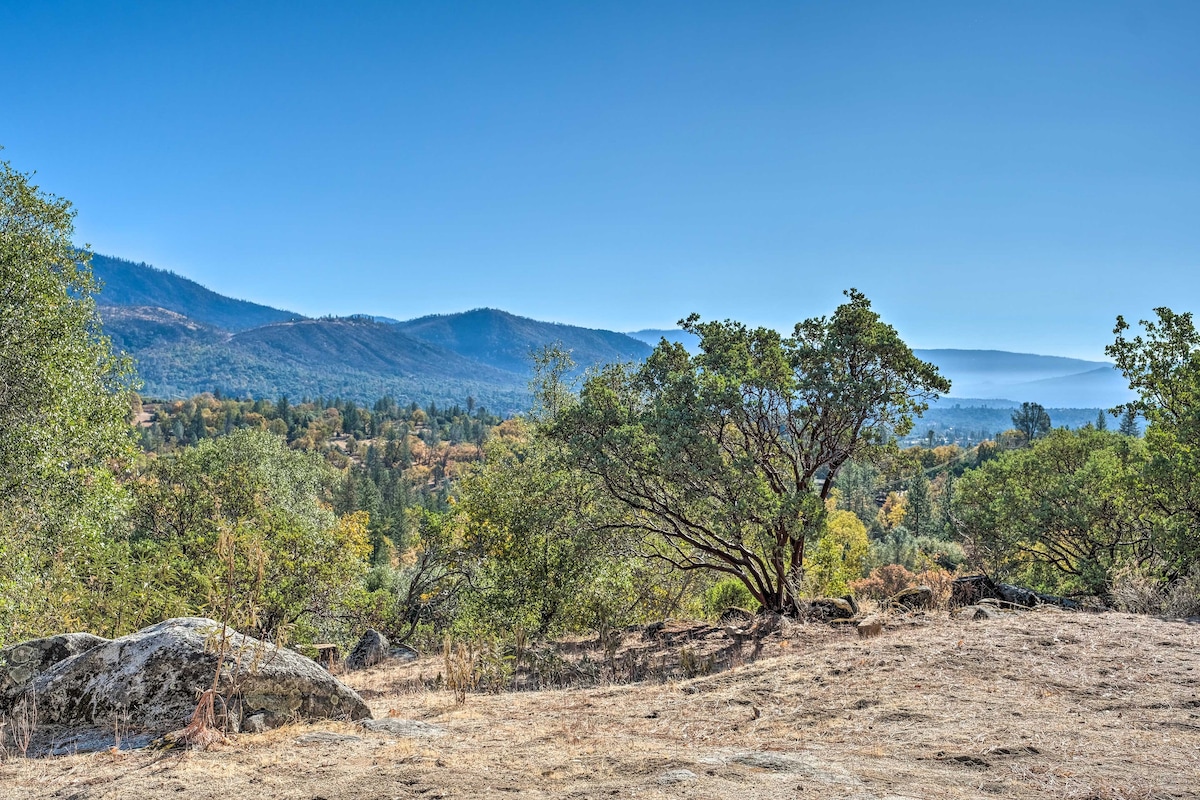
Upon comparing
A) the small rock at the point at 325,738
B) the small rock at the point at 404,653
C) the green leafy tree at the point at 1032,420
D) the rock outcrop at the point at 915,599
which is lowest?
the small rock at the point at 404,653

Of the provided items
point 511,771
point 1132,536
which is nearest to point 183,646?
point 511,771

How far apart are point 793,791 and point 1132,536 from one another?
25.4 metres

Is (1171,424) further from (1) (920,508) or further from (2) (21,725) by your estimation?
(1) (920,508)

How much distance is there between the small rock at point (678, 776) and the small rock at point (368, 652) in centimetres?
1630

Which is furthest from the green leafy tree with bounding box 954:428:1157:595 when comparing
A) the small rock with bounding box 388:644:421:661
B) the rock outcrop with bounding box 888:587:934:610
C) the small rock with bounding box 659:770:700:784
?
the small rock with bounding box 388:644:421:661

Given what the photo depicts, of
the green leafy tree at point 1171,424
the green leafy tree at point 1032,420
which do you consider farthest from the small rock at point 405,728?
the green leafy tree at point 1032,420

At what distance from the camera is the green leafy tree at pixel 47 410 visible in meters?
13.7

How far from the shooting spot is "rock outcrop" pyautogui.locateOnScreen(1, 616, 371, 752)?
25.6 ft

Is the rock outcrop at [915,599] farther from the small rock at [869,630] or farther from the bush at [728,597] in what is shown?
the bush at [728,597]

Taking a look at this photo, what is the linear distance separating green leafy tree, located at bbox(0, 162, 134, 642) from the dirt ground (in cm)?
907

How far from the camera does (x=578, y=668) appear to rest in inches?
578

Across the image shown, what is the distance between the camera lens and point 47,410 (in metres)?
14.1

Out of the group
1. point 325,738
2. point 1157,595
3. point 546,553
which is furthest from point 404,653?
point 1157,595

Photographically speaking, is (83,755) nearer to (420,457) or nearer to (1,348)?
(1,348)
